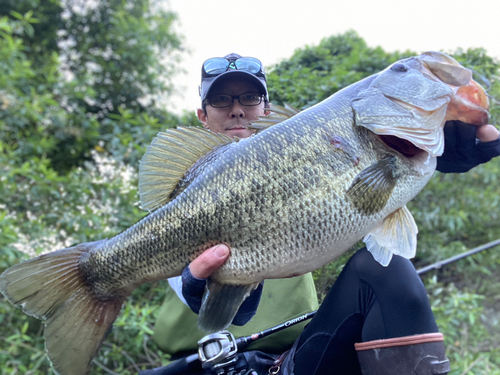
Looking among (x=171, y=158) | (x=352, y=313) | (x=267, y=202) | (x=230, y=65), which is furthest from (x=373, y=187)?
(x=230, y=65)

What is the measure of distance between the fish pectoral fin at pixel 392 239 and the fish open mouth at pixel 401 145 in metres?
0.19

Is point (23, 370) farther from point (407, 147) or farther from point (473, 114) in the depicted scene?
point (473, 114)

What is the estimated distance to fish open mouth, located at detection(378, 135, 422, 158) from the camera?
47.3 inches

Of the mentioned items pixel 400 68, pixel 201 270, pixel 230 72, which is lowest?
pixel 201 270

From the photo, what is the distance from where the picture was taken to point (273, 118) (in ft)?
4.20

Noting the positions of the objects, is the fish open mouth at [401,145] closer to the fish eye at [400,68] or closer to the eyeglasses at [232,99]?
the fish eye at [400,68]

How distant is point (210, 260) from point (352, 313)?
529 millimetres

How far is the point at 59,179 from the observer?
124 inches

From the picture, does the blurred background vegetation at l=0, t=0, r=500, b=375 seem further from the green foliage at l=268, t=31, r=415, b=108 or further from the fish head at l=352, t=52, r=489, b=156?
the fish head at l=352, t=52, r=489, b=156

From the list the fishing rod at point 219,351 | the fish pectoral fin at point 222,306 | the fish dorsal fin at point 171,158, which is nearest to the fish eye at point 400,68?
the fish dorsal fin at point 171,158

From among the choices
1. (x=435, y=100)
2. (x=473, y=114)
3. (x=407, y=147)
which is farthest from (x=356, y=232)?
(x=473, y=114)

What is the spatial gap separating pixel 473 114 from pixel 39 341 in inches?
119

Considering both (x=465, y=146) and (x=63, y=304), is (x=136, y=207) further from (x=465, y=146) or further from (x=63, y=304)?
(x=465, y=146)

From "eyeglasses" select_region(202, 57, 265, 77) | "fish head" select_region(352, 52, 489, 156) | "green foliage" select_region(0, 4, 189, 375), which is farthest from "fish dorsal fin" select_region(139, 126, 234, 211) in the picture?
"green foliage" select_region(0, 4, 189, 375)
